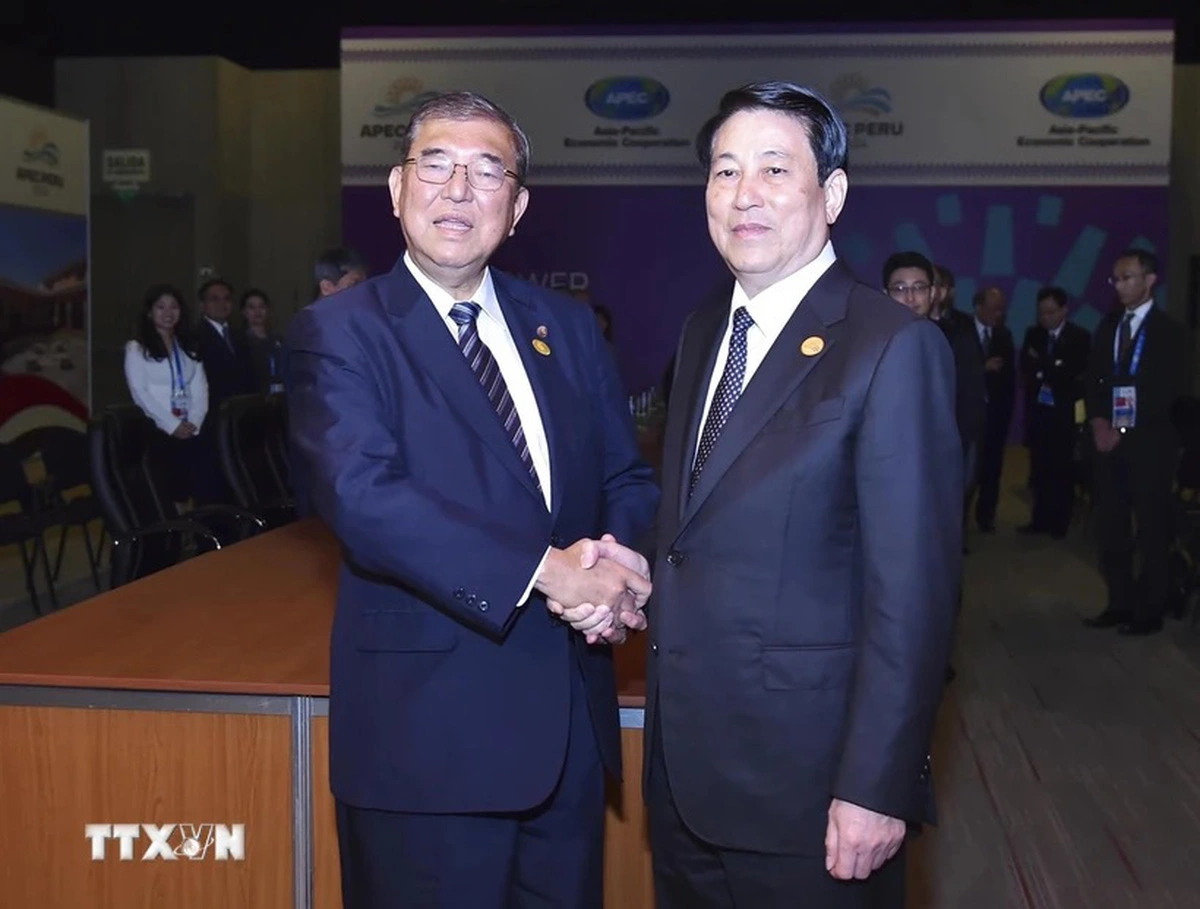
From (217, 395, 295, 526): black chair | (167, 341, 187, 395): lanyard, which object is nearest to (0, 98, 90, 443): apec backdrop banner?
(167, 341, 187, 395): lanyard

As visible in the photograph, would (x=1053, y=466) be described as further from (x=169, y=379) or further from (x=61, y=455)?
(x=61, y=455)

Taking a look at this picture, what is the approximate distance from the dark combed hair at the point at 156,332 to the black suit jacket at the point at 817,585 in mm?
6261

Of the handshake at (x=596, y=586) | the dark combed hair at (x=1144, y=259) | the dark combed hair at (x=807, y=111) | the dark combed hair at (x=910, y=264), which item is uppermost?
the dark combed hair at (x=1144, y=259)

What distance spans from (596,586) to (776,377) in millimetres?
369

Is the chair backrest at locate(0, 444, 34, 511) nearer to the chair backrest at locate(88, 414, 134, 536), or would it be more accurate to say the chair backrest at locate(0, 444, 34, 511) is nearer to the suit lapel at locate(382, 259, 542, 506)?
the chair backrest at locate(88, 414, 134, 536)

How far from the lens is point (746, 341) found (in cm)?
190

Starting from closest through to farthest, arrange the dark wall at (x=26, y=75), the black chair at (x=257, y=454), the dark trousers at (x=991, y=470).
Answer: the black chair at (x=257, y=454), the dark trousers at (x=991, y=470), the dark wall at (x=26, y=75)

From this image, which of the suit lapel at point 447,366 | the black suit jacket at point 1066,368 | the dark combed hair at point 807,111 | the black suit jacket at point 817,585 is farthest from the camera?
the black suit jacket at point 1066,368

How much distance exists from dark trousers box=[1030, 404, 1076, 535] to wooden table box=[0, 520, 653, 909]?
7330 mm

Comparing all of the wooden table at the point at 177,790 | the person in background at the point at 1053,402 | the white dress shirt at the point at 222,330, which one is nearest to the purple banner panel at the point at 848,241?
the person in background at the point at 1053,402

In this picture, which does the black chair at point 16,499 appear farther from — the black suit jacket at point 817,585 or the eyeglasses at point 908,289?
the black suit jacket at point 817,585

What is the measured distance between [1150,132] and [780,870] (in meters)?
11.9

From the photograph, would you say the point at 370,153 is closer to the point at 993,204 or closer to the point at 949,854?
the point at 993,204

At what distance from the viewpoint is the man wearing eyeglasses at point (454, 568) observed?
6.11 ft
